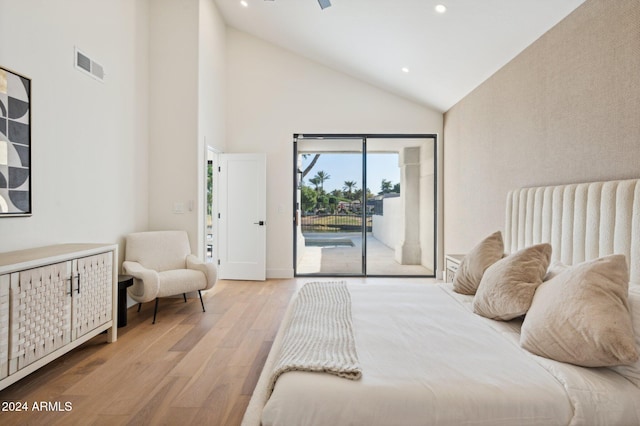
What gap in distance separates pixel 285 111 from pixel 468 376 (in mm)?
4923

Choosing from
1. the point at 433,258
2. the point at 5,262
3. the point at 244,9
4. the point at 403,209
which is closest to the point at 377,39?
the point at 244,9

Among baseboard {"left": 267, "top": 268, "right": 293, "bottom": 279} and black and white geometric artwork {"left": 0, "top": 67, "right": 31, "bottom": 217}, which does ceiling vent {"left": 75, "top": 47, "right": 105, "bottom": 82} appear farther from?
baseboard {"left": 267, "top": 268, "right": 293, "bottom": 279}

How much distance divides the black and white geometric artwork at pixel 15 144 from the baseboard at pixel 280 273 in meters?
3.45

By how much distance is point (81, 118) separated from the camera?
10.3 feet

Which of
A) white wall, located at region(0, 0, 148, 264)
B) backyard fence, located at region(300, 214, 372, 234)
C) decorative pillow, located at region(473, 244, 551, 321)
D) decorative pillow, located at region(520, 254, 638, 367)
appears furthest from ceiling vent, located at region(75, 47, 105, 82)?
decorative pillow, located at region(520, 254, 638, 367)

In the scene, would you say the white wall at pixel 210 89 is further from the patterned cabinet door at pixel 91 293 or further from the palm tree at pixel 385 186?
the palm tree at pixel 385 186

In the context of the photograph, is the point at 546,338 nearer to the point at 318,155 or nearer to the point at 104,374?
the point at 104,374

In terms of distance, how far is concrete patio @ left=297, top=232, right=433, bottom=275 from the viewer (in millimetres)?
5816

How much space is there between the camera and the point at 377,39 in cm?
419

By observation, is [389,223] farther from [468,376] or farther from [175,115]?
[468,376]

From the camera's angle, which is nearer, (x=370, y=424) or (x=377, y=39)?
(x=370, y=424)

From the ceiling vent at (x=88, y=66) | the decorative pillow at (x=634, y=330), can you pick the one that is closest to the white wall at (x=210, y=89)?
the ceiling vent at (x=88, y=66)

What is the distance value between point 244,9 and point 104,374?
14.8 feet

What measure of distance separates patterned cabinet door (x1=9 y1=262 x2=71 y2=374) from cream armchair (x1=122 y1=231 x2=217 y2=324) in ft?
2.98
